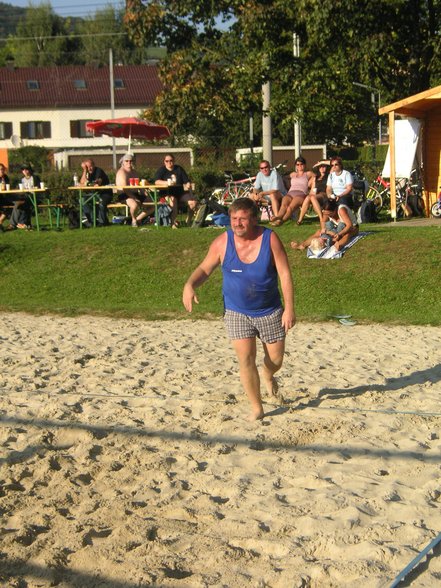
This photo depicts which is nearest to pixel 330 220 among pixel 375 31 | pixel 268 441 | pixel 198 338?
pixel 198 338

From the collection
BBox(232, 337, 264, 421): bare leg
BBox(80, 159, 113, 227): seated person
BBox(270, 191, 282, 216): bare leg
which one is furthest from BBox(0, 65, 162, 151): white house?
BBox(232, 337, 264, 421): bare leg

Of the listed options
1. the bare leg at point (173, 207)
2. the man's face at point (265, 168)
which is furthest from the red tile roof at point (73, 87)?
the man's face at point (265, 168)

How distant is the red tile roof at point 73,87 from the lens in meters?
67.9

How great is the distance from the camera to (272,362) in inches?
309

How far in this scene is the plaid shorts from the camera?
24.4 feet

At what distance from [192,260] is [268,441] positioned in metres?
10.1

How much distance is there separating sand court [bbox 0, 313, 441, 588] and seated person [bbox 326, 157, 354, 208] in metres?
7.02

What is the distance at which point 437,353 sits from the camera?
1080 centimetres

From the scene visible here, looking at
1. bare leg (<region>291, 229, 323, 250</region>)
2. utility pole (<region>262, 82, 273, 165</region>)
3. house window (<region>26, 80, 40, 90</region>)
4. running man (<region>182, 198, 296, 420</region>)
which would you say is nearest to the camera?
running man (<region>182, 198, 296, 420</region>)

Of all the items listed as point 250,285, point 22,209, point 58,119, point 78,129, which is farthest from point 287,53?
point 58,119

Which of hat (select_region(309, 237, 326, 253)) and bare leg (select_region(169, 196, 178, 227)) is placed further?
bare leg (select_region(169, 196, 178, 227))

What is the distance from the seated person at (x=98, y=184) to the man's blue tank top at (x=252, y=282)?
1319cm

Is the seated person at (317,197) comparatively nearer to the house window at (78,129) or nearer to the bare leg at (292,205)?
the bare leg at (292,205)

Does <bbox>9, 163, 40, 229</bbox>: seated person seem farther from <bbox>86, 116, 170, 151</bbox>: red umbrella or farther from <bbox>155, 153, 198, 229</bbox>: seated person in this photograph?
<bbox>86, 116, 170, 151</bbox>: red umbrella
